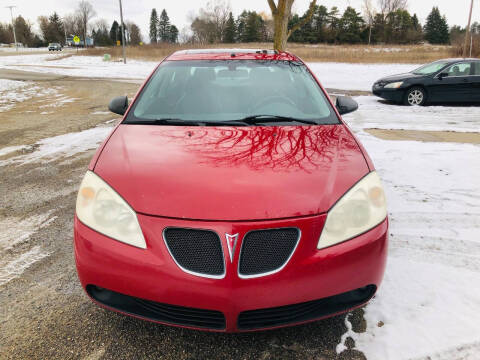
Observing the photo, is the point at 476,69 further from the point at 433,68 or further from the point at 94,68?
the point at 94,68

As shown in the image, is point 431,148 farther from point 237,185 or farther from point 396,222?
point 237,185

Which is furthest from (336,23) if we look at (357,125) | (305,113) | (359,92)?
(305,113)

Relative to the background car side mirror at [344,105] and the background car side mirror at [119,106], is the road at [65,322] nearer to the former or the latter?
the background car side mirror at [119,106]

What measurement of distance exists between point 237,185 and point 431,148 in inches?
192

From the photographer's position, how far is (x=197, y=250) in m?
1.62

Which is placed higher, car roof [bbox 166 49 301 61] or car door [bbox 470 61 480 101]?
car roof [bbox 166 49 301 61]

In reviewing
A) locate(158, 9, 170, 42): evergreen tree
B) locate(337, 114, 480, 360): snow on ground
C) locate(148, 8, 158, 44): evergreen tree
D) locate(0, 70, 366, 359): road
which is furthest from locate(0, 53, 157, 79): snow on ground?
locate(148, 8, 158, 44): evergreen tree

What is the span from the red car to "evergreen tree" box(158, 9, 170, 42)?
11957cm

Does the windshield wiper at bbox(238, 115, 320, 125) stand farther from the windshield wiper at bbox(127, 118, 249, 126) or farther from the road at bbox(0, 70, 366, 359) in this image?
the road at bbox(0, 70, 366, 359)

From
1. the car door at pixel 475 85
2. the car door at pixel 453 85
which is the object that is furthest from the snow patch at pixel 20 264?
the car door at pixel 475 85

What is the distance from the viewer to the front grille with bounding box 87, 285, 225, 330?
1.68 m

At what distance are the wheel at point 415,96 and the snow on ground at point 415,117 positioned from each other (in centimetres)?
36

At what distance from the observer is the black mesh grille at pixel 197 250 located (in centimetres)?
161

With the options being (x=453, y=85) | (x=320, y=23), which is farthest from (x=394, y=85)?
(x=320, y=23)
